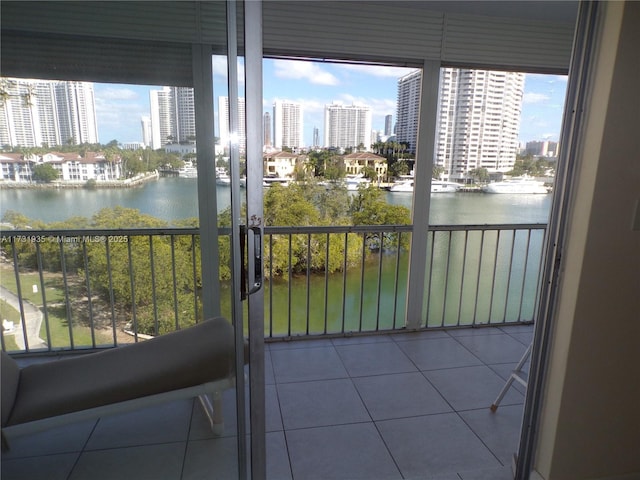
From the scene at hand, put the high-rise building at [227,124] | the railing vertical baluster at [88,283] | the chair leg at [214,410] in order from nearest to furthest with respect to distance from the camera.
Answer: the high-rise building at [227,124] < the chair leg at [214,410] < the railing vertical baluster at [88,283]

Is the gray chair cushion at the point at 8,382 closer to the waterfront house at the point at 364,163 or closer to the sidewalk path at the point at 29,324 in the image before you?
the sidewalk path at the point at 29,324

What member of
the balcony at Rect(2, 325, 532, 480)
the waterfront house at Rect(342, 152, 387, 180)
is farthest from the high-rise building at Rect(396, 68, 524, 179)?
the balcony at Rect(2, 325, 532, 480)

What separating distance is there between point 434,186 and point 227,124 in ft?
7.94

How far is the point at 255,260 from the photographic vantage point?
4.13ft

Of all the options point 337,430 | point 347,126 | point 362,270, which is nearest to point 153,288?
point 337,430

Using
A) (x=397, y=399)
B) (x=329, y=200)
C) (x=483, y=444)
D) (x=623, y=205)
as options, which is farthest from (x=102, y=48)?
(x=483, y=444)

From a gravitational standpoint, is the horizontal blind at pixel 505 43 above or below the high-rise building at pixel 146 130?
above

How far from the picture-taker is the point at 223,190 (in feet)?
4.65

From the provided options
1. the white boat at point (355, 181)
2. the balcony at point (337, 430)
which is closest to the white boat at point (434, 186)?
the white boat at point (355, 181)

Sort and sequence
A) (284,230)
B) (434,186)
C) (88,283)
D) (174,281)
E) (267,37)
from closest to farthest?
(88,283) < (174,281) < (267,37) < (284,230) < (434,186)

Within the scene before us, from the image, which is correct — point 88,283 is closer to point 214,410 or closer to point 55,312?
point 55,312

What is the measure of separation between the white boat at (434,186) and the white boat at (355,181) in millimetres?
261

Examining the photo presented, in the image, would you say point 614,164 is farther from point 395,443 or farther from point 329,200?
point 329,200

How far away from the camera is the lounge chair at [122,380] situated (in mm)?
1576
